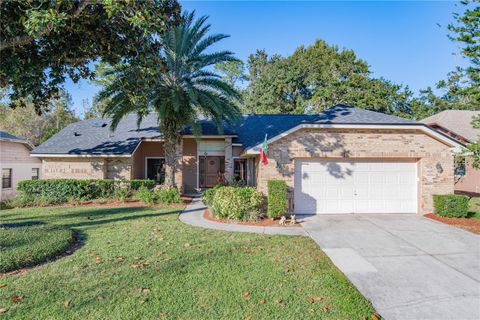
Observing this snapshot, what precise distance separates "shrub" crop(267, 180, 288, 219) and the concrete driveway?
1.10 meters

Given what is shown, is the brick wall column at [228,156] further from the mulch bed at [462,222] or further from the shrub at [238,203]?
the mulch bed at [462,222]

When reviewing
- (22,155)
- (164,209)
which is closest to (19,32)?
(164,209)

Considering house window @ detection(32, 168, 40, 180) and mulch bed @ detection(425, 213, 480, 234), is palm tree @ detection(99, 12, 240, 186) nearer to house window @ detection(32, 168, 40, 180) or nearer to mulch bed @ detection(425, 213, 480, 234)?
mulch bed @ detection(425, 213, 480, 234)

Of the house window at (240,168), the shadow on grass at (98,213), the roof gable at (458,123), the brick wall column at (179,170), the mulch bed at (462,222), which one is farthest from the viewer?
the roof gable at (458,123)

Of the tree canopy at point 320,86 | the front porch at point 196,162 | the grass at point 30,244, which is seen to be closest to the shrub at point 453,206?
the front porch at point 196,162

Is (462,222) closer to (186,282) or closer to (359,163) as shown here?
(359,163)

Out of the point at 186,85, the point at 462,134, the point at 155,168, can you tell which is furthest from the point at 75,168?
the point at 462,134

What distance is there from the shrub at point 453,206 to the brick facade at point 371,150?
1.83 ft

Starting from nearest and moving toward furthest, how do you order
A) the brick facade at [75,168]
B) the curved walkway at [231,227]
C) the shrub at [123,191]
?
the curved walkway at [231,227]
the shrub at [123,191]
the brick facade at [75,168]

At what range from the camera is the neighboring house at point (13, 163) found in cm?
1770

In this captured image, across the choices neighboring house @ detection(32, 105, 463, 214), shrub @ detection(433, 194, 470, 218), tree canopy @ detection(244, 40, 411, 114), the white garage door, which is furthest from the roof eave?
tree canopy @ detection(244, 40, 411, 114)

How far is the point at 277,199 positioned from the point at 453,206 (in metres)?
7.02

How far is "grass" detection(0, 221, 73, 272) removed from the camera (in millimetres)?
5965

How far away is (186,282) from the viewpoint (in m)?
5.09
